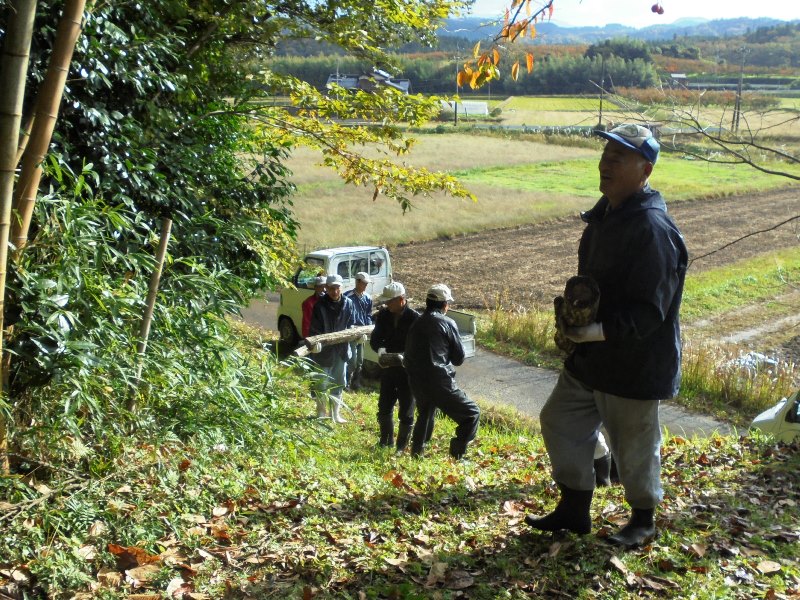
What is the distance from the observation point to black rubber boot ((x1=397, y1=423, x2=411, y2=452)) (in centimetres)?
801

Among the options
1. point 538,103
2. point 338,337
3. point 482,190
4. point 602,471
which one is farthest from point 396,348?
point 538,103

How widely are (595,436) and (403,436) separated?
159 inches

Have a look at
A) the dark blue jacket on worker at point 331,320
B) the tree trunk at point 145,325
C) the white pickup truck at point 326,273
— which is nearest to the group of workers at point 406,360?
the dark blue jacket on worker at point 331,320

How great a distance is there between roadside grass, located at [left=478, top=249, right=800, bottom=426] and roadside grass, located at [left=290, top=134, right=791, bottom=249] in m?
5.04

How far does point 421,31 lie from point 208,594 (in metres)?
8.68

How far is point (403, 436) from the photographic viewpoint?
806 centimetres

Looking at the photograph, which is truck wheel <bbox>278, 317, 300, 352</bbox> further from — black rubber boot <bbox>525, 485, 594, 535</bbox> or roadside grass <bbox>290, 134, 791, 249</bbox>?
black rubber boot <bbox>525, 485, 594, 535</bbox>

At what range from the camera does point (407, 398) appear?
26.7 feet

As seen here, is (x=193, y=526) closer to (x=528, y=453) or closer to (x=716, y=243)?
(x=528, y=453)

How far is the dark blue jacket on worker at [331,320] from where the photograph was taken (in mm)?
9539

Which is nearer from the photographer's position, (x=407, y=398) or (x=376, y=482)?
(x=376, y=482)

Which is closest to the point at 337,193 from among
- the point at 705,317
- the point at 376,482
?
the point at 705,317

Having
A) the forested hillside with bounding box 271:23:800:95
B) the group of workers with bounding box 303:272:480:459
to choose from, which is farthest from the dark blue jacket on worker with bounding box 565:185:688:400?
the forested hillside with bounding box 271:23:800:95

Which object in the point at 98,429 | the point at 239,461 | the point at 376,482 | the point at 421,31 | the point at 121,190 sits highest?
the point at 421,31
